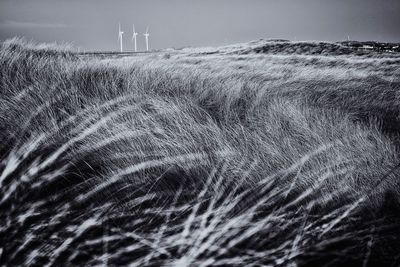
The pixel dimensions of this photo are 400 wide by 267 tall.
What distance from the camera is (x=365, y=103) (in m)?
4.13

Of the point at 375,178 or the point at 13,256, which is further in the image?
the point at 375,178

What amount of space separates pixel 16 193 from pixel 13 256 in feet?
1.00

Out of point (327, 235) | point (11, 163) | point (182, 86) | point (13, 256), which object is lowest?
point (327, 235)

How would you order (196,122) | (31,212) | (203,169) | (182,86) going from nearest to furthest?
(31,212) → (203,169) → (196,122) → (182,86)

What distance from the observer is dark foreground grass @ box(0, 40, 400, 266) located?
1048 millimetres

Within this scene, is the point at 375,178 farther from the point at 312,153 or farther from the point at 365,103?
the point at 365,103

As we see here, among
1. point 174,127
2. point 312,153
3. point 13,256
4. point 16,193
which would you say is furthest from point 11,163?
point 312,153

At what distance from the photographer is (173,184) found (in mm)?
1469

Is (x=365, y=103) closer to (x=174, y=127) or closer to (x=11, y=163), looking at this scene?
(x=174, y=127)

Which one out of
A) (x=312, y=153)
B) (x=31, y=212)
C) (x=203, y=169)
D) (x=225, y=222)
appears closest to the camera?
(x=31, y=212)

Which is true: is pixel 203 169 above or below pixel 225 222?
above

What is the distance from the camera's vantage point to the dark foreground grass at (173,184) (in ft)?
3.44

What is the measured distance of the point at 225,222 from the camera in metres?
1.20

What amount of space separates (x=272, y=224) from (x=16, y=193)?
102 centimetres
